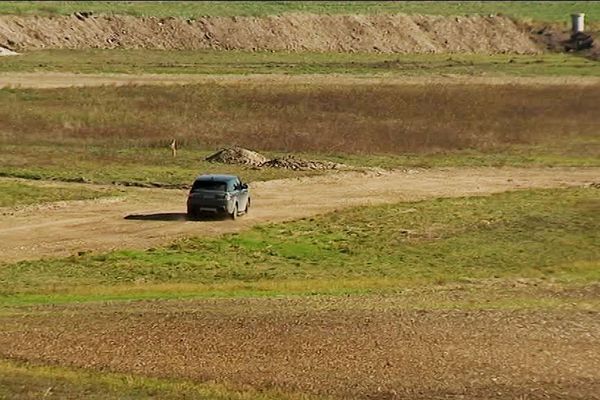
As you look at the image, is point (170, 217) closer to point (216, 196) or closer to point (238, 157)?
point (216, 196)

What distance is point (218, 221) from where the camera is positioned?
55.9 meters

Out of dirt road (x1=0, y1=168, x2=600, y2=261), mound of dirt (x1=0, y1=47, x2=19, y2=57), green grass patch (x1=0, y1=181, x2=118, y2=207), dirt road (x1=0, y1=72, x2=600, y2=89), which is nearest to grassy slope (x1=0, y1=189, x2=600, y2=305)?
dirt road (x1=0, y1=168, x2=600, y2=261)

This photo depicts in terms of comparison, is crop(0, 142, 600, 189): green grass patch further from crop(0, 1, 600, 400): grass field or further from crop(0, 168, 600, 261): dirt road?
crop(0, 168, 600, 261): dirt road

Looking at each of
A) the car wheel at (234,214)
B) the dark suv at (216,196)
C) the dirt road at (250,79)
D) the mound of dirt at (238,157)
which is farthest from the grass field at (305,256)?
the dirt road at (250,79)

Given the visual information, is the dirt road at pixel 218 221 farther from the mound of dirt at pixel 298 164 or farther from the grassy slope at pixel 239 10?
the grassy slope at pixel 239 10

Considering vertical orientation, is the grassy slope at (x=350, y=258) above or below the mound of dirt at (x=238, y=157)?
below

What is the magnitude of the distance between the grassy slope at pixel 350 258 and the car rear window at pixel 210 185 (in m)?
2.90

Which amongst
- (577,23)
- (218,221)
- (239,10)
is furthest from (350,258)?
(239,10)

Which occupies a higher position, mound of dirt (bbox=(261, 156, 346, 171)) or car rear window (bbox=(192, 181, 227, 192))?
car rear window (bbox=(192, 181, 227, 192))

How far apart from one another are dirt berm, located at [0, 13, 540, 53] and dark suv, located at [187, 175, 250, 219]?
75569 mm

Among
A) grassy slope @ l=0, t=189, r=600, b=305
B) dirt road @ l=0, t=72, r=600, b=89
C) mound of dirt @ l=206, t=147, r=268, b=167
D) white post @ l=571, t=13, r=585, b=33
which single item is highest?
white post @ l=571, t=13, r=585, b=33

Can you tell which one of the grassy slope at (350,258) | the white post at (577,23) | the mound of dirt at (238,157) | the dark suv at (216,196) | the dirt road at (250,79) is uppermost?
the white post at (577,23)

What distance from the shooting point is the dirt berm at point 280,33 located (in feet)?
441

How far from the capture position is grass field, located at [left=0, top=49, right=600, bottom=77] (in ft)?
377
